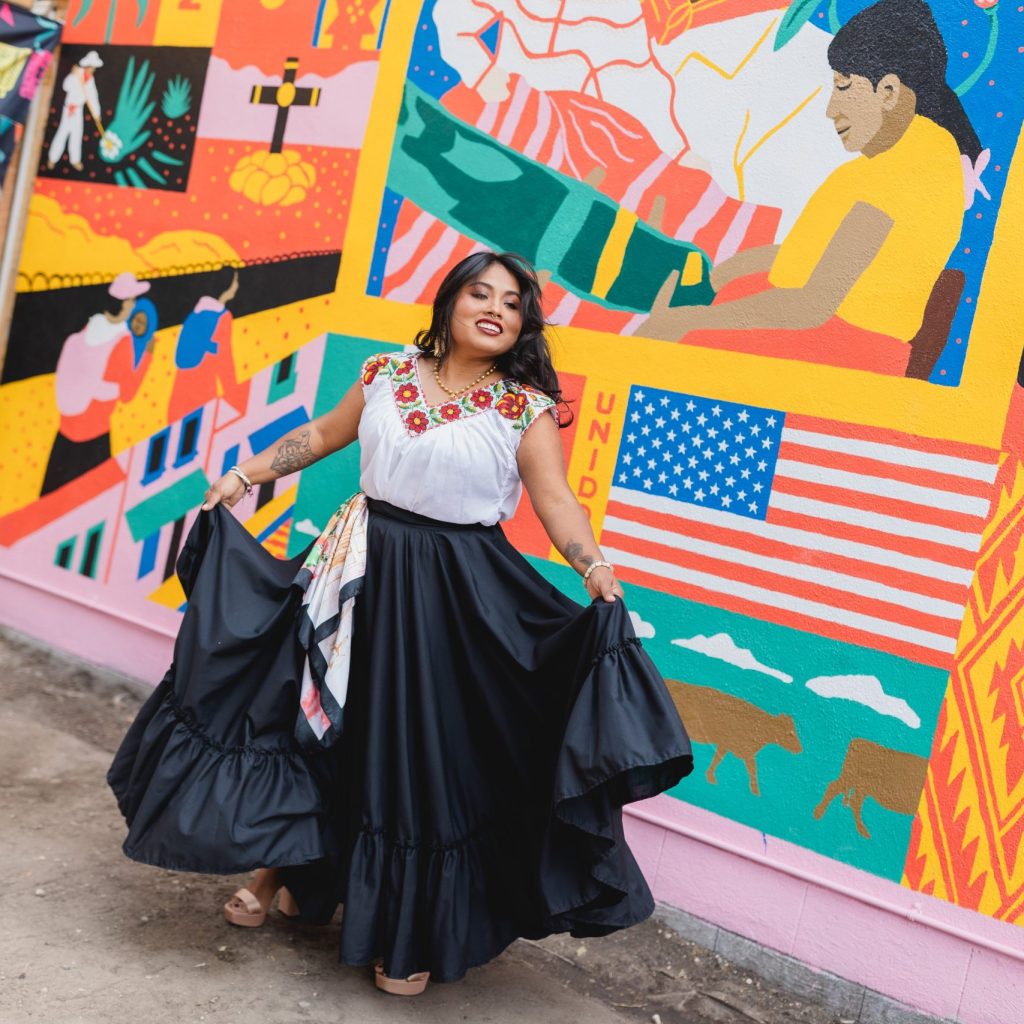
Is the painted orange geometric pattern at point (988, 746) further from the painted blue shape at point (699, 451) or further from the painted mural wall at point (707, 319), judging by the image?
the painted blue shape at point (699, 451)

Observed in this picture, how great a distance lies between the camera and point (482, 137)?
431 cm

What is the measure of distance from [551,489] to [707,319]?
112cm

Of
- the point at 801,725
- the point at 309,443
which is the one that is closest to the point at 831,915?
the point at 801,725

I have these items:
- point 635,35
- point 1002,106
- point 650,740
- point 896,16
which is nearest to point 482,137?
point 635,35

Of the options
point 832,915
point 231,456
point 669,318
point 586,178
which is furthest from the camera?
point 231,456

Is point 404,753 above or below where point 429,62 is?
below

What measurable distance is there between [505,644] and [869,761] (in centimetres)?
128

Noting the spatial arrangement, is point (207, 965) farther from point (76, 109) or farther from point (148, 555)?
point (76, 109)

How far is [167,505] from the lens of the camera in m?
Result: 5.09

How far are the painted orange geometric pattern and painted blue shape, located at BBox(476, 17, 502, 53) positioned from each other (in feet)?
7.57

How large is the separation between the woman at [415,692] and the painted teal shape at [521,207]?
0.94 m

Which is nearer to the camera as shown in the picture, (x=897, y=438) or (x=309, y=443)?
(x=309, y=443)

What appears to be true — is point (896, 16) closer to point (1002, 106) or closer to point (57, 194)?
point (1002, 106)

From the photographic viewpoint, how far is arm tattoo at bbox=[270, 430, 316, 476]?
10.8ft
